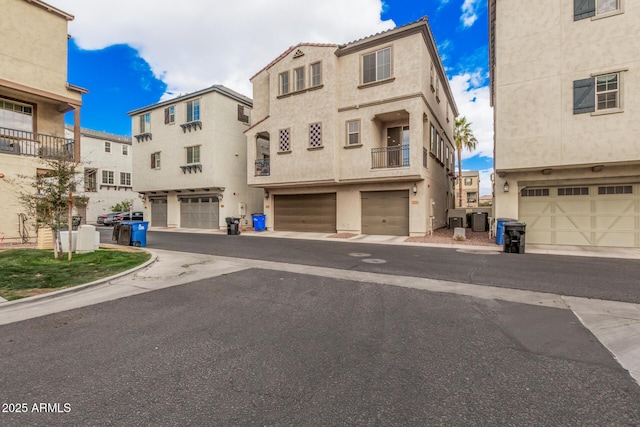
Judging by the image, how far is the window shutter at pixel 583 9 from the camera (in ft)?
38.1

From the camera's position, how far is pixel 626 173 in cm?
1177

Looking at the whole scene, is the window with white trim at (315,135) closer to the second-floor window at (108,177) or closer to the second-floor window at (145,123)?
the second-floor window at (145,123)

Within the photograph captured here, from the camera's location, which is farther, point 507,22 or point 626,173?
point 507,22

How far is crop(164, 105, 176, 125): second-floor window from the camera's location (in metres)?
25.8

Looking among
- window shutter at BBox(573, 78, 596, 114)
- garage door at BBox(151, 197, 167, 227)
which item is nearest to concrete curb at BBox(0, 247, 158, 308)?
window shutter at BBox(573, 78, 596, 114)

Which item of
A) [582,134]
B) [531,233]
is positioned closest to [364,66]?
[582,134]

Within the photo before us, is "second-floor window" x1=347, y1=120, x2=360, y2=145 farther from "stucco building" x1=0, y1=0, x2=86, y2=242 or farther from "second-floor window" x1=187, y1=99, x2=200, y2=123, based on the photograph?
"second-floor window" x1=187, y1=99, x2=200, y2=123

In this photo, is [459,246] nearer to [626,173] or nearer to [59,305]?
[626,173]

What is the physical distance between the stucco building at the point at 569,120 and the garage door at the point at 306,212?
9.18 m

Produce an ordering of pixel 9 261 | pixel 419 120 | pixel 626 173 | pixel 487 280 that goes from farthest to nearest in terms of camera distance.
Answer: pixel 419 120 < pixel 626 173 < pixel 9 261 < pixel 487 280

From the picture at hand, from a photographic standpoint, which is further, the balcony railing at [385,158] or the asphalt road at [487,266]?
the balcony railing at [385,158]

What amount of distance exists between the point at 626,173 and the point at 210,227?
24920mm

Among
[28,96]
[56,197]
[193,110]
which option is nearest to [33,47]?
[28,96]

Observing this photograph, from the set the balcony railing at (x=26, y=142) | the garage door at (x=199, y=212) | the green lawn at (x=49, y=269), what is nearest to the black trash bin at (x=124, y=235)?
the green lawn at (x=49, y=269)
